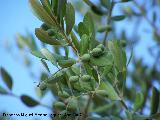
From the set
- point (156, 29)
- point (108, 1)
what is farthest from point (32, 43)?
point (156, 29)

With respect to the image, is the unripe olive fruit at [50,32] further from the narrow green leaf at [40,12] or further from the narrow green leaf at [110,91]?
the narrow green leaf at [110,91]

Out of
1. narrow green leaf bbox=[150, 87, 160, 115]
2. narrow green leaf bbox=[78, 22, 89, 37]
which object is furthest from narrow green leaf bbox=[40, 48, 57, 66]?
narrow green leaf bbox=[150, 87, 160, 115]

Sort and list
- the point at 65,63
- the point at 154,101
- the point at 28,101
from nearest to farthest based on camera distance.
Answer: the point at 65,63
the point at 154,101
the point at 28,101

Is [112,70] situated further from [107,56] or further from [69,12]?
[69,12]

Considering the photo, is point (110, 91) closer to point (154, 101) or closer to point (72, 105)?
point (72, 105)

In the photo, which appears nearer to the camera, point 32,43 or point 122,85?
point 122,85

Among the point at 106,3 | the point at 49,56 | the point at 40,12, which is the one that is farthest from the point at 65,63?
the point at 106,3

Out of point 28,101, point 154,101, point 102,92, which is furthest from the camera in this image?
point 28,101
